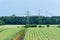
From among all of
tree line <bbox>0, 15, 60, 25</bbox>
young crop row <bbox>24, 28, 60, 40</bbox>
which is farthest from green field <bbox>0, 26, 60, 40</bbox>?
tree line <bbox>0, 15, 60, 25</bbox>

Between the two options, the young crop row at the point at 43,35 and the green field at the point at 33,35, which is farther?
the green field at the point at 33,35

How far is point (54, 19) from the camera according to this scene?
10356cm

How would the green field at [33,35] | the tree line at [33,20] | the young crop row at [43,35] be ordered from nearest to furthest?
the young crop row at [43,35]
the green field at [33,35]
the tree line at [33,20]

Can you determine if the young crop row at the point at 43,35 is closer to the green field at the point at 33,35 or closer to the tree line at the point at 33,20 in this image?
the green field at the point at 33,35

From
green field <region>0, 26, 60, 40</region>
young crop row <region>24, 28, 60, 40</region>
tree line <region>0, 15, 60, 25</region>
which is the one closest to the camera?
young crop row <region>24, 28, 60, 40</region>

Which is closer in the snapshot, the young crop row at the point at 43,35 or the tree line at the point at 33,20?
the young crop row at the point at 43,35

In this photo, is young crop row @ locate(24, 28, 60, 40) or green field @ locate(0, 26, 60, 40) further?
green field @ locate(0, 26, 60, 40)

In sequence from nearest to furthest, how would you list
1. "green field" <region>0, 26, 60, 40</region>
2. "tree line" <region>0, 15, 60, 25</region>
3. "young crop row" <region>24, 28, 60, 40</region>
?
"young crop row" <region>24, 28, 60, 40</region> → "green field" <region>0, 26, 60, 40</region> → "tree line" <region>0, 15, 60, 25</region>

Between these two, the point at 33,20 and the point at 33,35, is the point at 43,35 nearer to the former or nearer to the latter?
the point at 33,35

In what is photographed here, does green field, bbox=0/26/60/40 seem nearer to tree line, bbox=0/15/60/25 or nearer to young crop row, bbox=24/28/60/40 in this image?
young crop row, bbox=24/28/60/40

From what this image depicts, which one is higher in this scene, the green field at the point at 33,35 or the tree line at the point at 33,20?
the green field at the point at 33,35

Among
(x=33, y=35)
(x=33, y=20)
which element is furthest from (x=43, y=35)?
(x=33, y=20)

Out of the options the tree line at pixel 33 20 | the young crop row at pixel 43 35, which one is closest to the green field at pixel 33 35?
the young crop row at pixel 43 35

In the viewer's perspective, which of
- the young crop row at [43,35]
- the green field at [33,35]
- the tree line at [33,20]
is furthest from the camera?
the tree line at [33,20]
